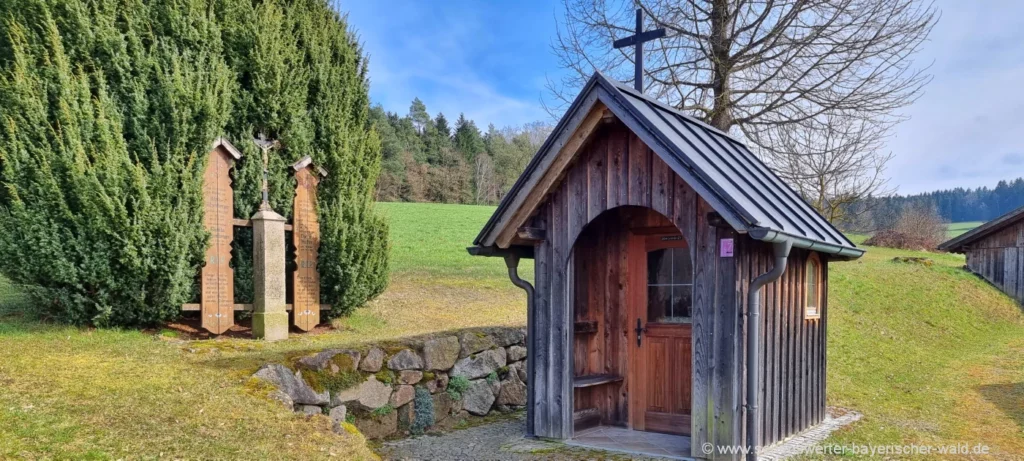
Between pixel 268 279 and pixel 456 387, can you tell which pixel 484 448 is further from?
pixel 268 279

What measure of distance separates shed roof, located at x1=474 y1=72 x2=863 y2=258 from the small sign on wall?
376 mm

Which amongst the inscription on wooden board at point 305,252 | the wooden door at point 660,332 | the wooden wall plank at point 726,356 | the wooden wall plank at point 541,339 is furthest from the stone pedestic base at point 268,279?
the wooden wall plank at point 726,356

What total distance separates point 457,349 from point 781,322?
411 centimetres

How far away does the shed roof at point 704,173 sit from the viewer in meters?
5.65

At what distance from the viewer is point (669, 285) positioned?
7.49 meters

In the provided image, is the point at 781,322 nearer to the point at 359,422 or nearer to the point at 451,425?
the point at 451,425

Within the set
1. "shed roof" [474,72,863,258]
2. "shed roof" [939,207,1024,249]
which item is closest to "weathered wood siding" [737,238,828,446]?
"shed roof" [474,72,863,258]

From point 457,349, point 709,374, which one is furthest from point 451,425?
point 709,374

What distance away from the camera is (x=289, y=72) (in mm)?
10977

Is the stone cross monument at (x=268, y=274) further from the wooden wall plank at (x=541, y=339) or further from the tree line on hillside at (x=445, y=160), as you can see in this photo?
the tree line on hillside at (x=445, y=160)

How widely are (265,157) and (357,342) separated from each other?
348cm

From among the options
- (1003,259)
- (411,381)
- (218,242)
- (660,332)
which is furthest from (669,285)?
(1003,259)

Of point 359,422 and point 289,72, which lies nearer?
point 359,422

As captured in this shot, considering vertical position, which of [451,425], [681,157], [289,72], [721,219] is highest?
[289,72]
